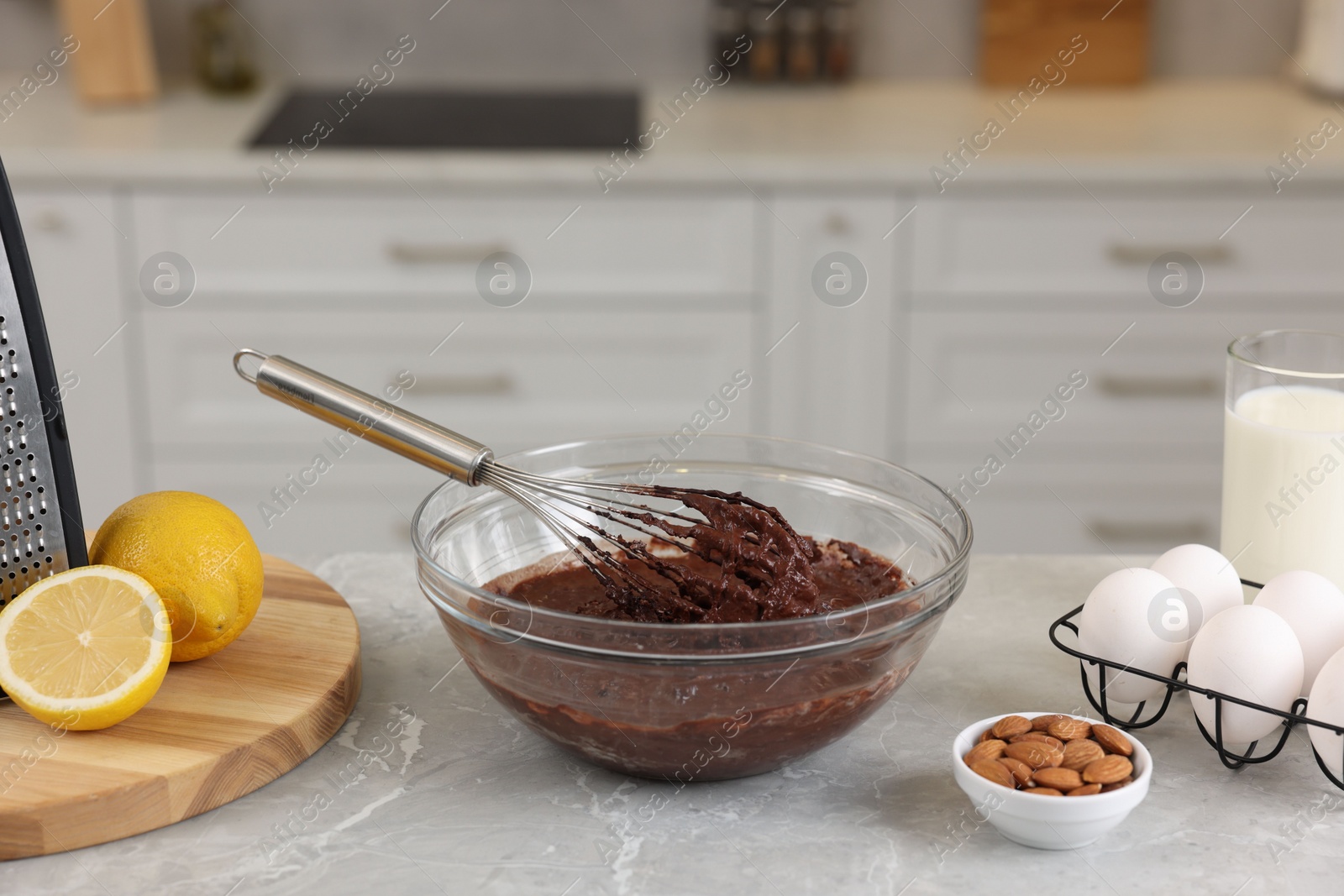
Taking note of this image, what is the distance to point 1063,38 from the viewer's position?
8.19 ft

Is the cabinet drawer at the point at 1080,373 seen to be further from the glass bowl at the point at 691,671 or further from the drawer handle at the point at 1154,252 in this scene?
the glass bowl at the point at 691,671

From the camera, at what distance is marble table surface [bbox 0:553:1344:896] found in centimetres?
73

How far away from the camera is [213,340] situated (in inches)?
84.0

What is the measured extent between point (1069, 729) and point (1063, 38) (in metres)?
2.01

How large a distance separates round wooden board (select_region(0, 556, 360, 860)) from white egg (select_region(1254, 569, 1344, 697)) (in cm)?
62

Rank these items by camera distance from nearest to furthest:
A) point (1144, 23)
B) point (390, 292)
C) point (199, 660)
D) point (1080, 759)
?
1. point (1080, 759)
2. point (199, 660)
3. point (390, 292)
4. point (1144, 23)

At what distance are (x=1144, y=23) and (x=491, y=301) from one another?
4.48ft

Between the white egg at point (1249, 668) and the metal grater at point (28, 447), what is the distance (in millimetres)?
750

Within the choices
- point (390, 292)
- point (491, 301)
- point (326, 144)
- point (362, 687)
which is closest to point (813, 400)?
point (491, 301)

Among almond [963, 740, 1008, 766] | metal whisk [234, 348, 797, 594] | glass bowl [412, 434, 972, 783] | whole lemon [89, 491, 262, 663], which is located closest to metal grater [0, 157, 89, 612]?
whole lemon [89, 491, 262, 663]

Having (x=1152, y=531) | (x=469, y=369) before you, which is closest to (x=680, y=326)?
(x=469, y=369)

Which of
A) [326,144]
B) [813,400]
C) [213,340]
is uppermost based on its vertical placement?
[326,144]

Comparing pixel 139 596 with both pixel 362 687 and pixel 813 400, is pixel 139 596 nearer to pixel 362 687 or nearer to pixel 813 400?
pixel 362 687

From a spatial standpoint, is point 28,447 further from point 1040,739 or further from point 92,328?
point 92,328
